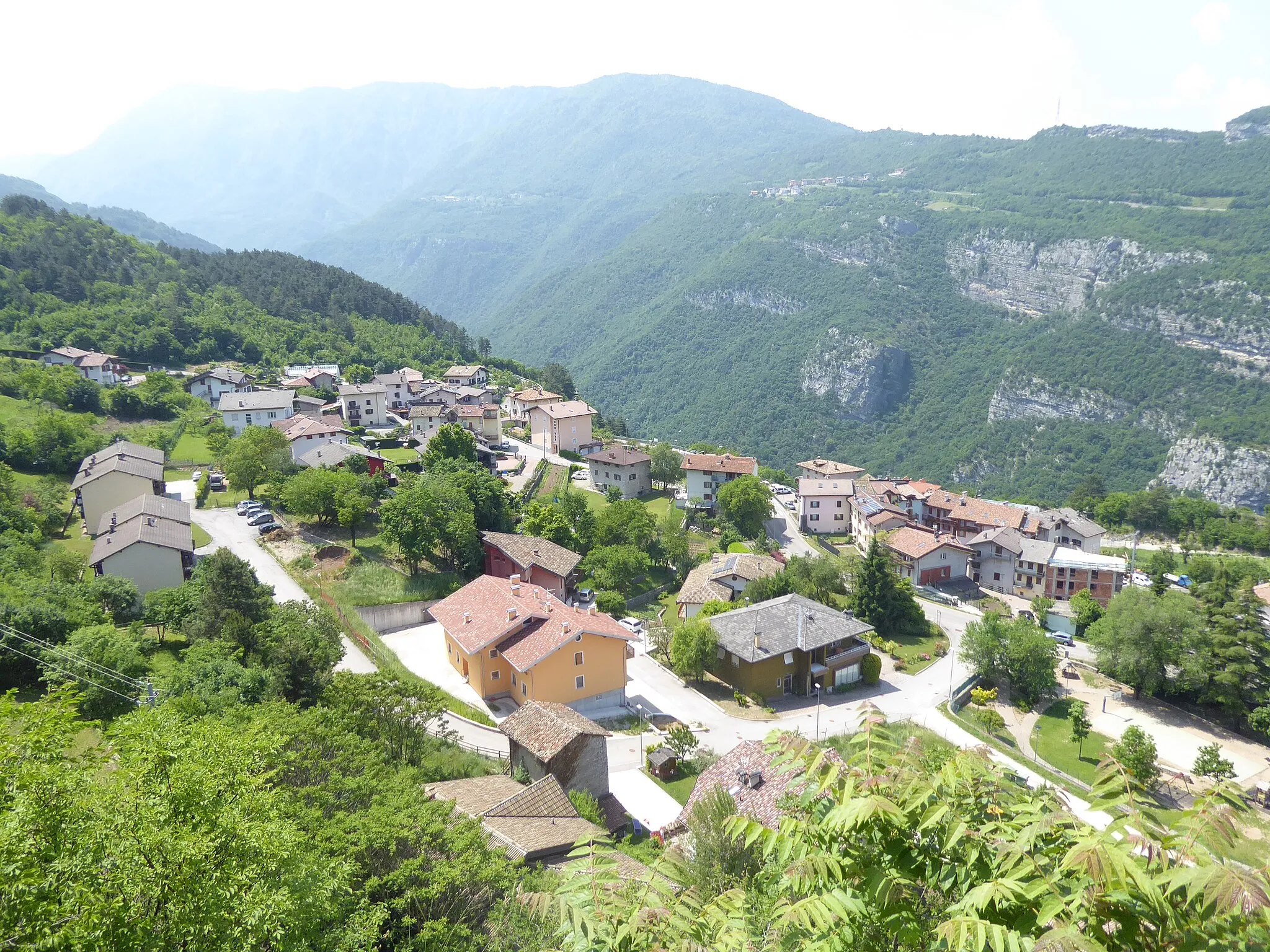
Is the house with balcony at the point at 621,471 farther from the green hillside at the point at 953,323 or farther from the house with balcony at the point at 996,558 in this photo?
the green hillside at the point at 953,323

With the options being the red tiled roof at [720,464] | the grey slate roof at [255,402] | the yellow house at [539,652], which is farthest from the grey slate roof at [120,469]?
the red tiled roof at [720,464]

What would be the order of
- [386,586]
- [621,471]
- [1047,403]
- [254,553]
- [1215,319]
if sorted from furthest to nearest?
[1047,403] → [1215,319] → [621,471] → [254,553] → [386,586]

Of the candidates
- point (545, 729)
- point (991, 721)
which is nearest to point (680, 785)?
point (545, 729)

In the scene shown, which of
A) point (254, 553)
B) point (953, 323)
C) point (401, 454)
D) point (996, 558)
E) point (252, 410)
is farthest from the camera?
point (953, 323)

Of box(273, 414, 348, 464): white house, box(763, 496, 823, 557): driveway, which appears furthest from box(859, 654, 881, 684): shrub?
box(273, 414, 348, 464): white house

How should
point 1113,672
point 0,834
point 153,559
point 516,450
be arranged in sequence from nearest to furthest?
point 0,834 → point 153,559 → point 1113,672 → point 516,450

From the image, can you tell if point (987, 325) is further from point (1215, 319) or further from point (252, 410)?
point (252, 410)

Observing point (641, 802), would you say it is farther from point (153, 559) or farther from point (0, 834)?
point (153, 559)

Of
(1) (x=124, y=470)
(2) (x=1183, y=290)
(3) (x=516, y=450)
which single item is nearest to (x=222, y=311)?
(3) (x=516, y=450)
